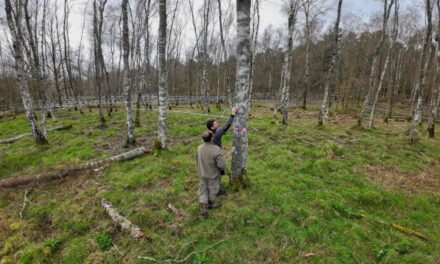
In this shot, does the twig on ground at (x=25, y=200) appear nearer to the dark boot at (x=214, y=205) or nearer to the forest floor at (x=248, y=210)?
the forest floor at (x=248, y=210)

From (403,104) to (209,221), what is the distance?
35529 millimetres

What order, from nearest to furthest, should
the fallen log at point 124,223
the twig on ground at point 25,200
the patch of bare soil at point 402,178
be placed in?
1. the fallen log at point 124,223
2. the twig on ground at point 25,200
3. the patch of bare soil at point 402,178

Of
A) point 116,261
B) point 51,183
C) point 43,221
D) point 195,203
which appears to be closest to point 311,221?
point 195,203

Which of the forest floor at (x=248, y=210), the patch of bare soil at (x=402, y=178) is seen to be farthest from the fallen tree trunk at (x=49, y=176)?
the patch of bare soil at (x=402, y=178)

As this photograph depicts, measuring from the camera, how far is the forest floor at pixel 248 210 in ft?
13.2

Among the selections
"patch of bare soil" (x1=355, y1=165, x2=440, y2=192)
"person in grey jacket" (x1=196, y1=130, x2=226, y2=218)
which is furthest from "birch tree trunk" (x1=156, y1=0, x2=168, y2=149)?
"patch of bare soil" (x1=355, y1=165, x2=440, y2=192)

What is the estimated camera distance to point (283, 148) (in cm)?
931

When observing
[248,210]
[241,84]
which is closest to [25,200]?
[248,210]

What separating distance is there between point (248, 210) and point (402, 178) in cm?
560

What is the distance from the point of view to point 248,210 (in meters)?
4.88

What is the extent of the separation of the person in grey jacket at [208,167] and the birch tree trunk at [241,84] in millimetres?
738

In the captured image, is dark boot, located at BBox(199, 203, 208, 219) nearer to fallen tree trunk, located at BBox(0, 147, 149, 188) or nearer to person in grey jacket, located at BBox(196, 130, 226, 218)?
person in grey jacket, located at BBox(196, 130, 226, 218)

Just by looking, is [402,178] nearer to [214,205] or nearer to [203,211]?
[214,205]

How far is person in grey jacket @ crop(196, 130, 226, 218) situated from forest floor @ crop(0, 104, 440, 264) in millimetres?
429
